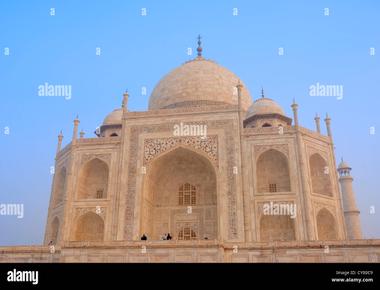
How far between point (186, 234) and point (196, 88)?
925 cm

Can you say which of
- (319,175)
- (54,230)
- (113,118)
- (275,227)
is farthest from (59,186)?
(319,175)

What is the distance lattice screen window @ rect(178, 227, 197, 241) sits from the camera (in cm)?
1781

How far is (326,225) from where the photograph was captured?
17.6 metres

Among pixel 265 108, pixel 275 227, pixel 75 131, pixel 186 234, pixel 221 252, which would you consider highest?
pixel 265 108

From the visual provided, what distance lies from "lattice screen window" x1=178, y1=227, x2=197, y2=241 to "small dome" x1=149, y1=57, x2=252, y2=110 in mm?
7792

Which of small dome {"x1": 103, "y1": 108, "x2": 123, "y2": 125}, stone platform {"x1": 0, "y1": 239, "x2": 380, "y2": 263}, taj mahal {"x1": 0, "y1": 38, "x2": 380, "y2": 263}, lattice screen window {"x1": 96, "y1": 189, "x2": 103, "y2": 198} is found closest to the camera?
stone platform {"x1": 0, "y1": 239, "x2": 380, "y2": 263}

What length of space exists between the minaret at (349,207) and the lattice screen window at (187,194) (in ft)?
30.9

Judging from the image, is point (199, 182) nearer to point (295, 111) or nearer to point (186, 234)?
point (186, 234)

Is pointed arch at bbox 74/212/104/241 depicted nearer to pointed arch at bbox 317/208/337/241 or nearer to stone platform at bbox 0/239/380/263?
stone platform at bbox 0/239/380/263

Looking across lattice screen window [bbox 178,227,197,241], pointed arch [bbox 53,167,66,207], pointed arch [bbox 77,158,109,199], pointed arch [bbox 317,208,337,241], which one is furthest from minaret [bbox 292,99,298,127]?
pointed arch [bbox 53,167,66,207]

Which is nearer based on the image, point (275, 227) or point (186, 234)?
point (275, 227)

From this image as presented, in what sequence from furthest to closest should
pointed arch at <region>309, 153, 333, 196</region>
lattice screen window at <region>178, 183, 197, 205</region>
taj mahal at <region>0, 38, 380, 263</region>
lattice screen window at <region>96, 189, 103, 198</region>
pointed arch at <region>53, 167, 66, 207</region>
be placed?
pointed arch at <region>53, 167, 66, 207</region> → lattice screen window at <region>96, 189, 103, 198</region> → lattice screen window at <region>178, 183, 197, 205</region> → pointed arch at <region>309, 153, 333, 196</region> → taj mahal at <region>0, 38, 380, 263</region>

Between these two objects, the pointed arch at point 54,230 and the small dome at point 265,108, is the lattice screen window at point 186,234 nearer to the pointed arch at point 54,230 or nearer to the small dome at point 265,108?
the pointed arch at point 54,230
